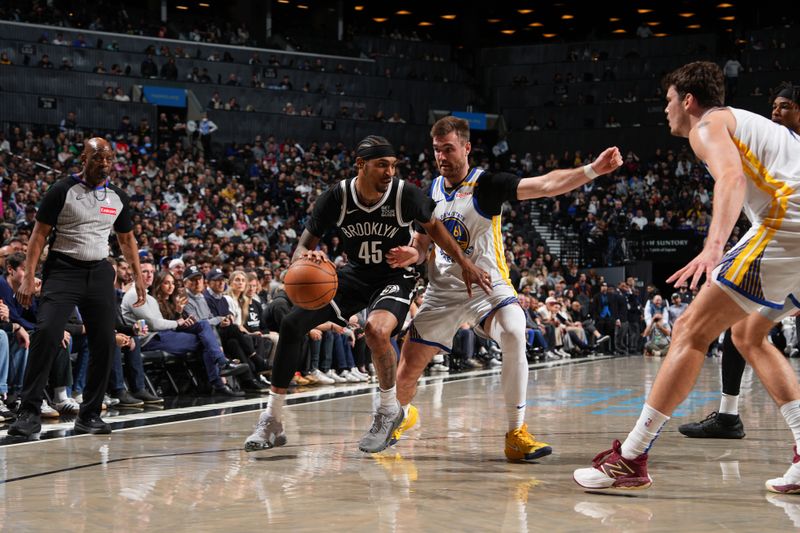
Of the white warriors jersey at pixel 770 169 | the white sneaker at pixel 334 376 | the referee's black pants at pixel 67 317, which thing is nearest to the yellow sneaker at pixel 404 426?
the referee's black pants at pixel 67 317

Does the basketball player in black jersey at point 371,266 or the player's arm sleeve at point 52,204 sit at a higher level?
the player's arm sleeve at point 52,204

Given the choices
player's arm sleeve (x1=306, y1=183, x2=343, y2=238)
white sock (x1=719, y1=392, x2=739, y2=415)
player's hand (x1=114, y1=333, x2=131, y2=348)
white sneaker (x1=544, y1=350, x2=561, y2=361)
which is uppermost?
player's arm sleeve (x1=306, y1=183, x2=343, y2=238)

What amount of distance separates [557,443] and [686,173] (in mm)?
25616

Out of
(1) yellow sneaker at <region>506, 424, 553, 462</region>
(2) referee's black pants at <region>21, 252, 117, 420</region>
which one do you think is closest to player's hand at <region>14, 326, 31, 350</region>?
(2) referee's black pants at <region>21, 252, 117, 420</region>

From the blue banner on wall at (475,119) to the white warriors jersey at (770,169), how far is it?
2932cm

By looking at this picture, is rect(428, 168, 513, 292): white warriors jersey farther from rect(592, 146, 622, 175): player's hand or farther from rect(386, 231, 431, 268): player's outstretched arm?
rect(592, 146, 622, 175): player's hand

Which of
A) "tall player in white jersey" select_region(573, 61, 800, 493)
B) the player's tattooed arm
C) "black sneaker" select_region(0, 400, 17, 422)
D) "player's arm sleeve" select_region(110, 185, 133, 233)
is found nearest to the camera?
"tall player in white jersey" select_region(573, 61, 800, 493)

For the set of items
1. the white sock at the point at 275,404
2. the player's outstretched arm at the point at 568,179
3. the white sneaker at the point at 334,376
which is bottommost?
the white sneaker at the point at 334,376

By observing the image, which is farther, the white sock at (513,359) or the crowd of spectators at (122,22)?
the crowd of spectators at (122,22)

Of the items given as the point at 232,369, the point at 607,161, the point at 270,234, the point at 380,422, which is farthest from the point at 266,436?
the point at 270,234

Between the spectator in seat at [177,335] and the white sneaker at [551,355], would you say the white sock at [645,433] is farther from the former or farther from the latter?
the white sneaker at [551,355]

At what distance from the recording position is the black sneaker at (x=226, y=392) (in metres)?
8.81

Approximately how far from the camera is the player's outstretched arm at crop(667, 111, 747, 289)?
142 inches

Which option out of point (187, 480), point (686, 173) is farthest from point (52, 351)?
point (686, 173)
